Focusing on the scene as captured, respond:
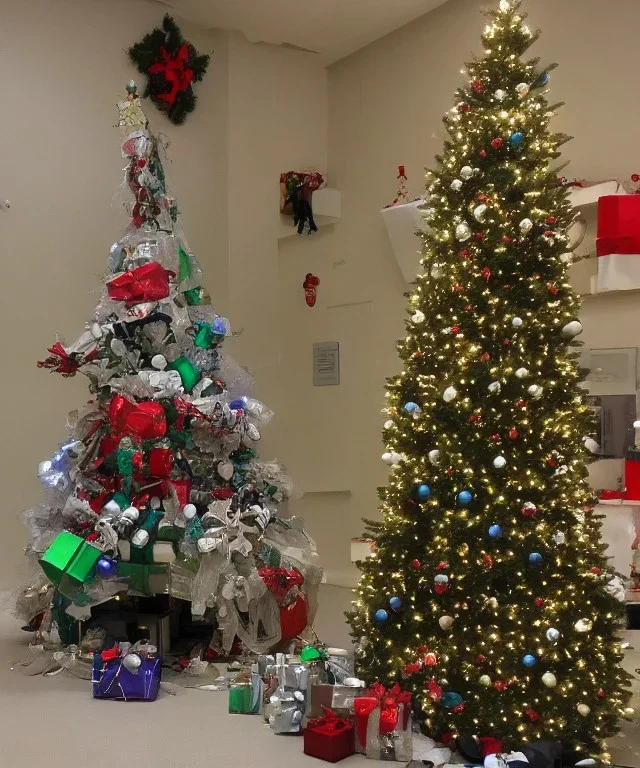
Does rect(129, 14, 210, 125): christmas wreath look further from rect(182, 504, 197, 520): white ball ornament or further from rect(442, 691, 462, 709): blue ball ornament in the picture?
rect(442, 691, 462, 709): blue ball ornament

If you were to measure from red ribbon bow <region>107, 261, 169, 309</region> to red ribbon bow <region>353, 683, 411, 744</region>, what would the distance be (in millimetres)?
1976

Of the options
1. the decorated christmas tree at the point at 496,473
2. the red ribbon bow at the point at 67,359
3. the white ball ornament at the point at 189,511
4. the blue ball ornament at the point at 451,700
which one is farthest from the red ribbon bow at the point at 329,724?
the red ribbon bow at the point at 67,359

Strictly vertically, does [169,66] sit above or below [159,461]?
above

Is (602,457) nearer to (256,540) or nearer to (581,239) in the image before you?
(581,239)

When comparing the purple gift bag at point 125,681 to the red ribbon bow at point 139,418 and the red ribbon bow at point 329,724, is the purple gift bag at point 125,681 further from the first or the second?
the red ribbon bow at point 139,418

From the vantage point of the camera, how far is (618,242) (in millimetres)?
3990

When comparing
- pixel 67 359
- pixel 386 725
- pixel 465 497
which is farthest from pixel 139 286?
pixel 386 725

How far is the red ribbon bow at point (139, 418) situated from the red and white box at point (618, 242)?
7.21ft

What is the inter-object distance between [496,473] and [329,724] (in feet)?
3.39

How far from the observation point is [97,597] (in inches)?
142

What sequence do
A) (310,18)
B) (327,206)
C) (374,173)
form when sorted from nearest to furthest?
(310,18) < (374,173) < (327,206)

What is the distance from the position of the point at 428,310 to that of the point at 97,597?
74.2 inches

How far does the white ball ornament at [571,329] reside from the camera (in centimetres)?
287

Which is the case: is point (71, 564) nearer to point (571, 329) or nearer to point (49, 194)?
point (571, 329)
